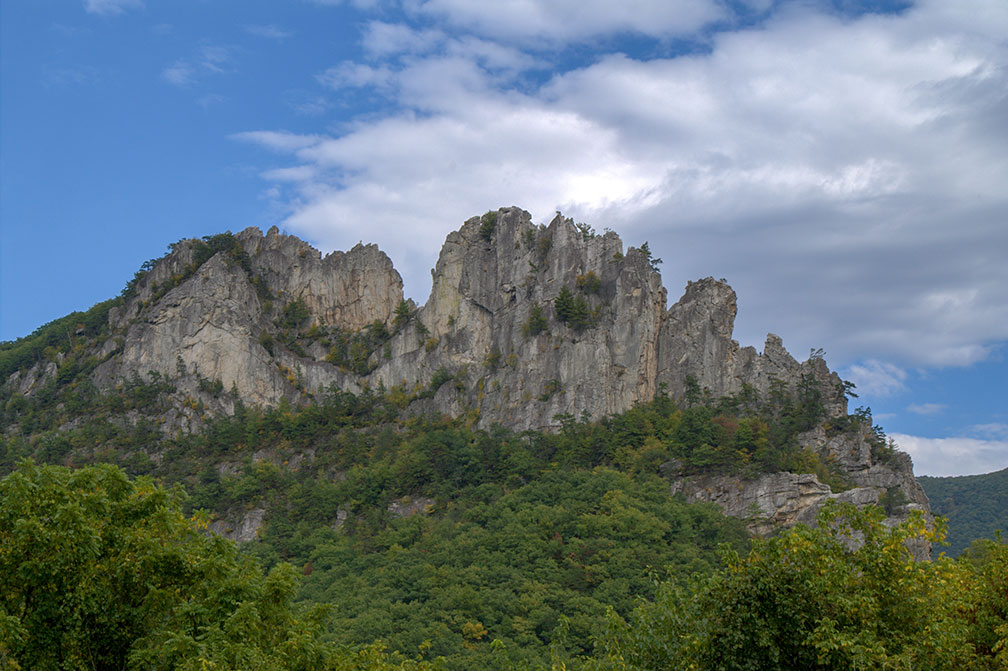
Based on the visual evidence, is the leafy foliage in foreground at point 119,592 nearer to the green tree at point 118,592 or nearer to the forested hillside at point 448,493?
the green tree at point 118,592

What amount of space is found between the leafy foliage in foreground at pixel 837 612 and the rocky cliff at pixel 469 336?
4699 centimetres

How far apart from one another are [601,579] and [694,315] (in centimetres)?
2813

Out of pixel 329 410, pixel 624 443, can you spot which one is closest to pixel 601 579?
pixel 624 443

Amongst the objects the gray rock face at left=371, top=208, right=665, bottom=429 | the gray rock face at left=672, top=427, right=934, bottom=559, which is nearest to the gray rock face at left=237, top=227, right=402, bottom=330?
the gray rock face at left=371, top=208, right=665, bottom=429

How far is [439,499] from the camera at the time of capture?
227 ft

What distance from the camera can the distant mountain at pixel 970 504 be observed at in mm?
72688

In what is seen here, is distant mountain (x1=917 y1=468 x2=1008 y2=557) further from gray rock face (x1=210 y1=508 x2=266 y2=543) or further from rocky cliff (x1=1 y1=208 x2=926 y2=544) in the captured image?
gray rock face (x1=210 y1=508 x2=266 y2=543)

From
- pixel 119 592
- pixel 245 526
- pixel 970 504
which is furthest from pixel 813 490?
pixel 119 592

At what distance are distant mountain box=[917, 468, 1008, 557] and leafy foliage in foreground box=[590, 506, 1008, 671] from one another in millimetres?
55466

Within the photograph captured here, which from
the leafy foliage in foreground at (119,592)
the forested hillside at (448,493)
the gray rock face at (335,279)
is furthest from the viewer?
the gray rock face at (335,279)

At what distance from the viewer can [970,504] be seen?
82812 mm

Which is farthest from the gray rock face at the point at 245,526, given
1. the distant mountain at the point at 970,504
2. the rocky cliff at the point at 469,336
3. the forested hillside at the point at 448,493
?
the distant mountain at the point at 970,504

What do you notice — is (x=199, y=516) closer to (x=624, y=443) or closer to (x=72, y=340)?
(x=624, y=443)

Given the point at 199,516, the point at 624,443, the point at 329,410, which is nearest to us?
the point at 199,516
